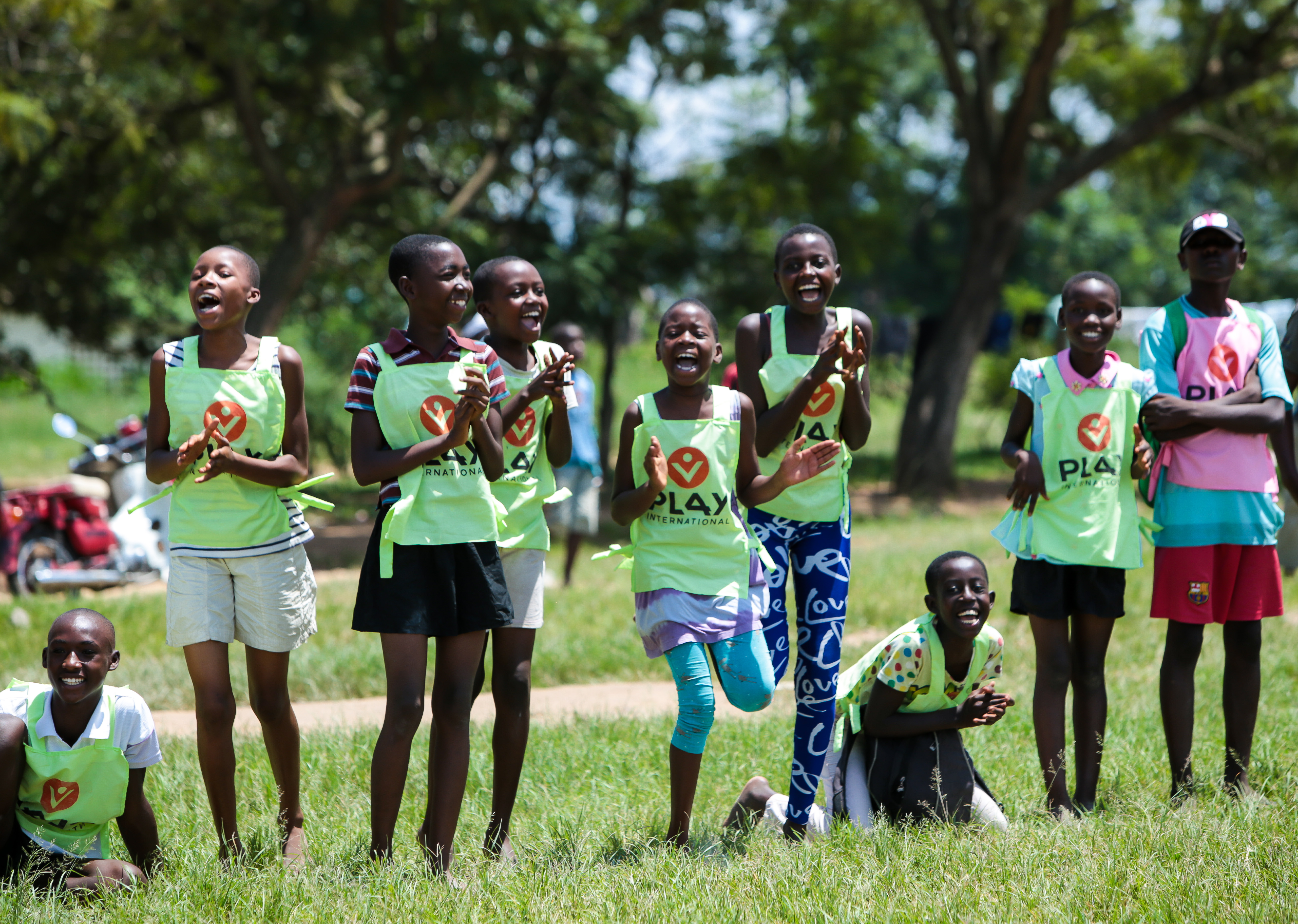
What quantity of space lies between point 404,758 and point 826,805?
148 cm

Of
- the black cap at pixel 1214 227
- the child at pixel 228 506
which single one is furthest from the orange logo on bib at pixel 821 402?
the child at pixel 228 506

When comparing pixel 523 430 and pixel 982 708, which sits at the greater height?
pixel 523 430

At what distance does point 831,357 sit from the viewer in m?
3.84

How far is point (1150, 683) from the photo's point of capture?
6520mm

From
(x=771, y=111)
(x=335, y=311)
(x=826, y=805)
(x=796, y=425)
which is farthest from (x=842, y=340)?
(x=771, y=111)

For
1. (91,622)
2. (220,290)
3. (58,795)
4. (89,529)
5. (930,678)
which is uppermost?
(220,290)

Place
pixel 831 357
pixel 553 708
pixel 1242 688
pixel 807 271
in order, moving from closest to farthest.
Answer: pixel 831 357
pixel 807 271
pixel 1242 688
pixel 553 708

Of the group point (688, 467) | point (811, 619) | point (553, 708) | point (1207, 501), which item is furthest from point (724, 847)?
point (553, 708)

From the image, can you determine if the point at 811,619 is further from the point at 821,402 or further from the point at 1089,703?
the point at 1089,703

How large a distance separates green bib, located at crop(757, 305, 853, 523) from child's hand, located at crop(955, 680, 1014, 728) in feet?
2.41

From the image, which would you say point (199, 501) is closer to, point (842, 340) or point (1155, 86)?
point (842, 340)

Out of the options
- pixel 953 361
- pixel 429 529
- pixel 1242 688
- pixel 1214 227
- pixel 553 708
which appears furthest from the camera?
pixel 953 361

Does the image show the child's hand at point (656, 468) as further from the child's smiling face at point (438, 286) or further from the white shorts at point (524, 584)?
the child's smiling face at point (438, 286)

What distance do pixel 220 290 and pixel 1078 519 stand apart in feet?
9.45
